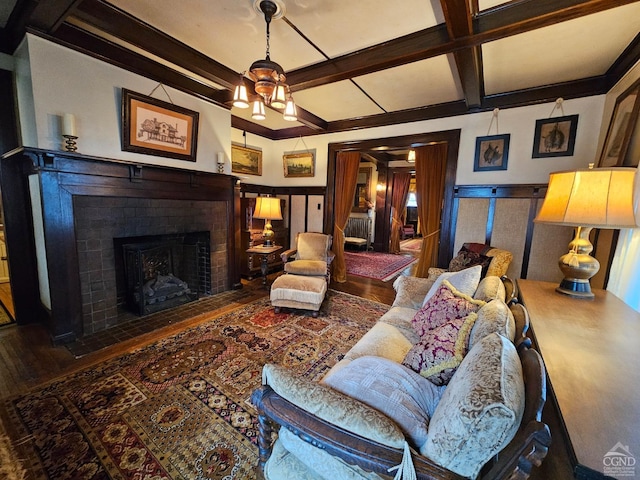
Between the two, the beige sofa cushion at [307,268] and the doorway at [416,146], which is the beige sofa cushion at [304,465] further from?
the doorway at [416,146]

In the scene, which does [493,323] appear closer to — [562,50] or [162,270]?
[562,50]

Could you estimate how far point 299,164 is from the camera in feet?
16.8

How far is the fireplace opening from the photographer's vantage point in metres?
3.04

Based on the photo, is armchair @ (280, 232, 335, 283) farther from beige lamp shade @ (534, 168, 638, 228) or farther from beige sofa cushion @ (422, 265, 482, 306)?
beige lamp shade @ (534, 168, 638, 228)

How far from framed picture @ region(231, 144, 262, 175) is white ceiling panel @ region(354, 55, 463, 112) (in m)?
2.54

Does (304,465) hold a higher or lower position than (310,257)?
lower

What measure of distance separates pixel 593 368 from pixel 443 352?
0.54m

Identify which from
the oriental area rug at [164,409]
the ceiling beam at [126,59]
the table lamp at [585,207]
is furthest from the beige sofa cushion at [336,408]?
the ceiling beam at [126,59]

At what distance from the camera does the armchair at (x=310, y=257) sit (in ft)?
11.8

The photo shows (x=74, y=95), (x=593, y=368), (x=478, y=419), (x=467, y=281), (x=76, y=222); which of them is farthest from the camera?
(x=76, y=222)

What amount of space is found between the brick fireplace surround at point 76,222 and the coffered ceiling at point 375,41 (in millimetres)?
1049

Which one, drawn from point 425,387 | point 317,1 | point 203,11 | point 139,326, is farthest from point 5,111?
point 425,387

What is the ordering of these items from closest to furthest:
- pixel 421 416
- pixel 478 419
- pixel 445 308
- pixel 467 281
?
pixel 478 419 < pixel 421 416 < pixel 445 308 < pixel 467 281

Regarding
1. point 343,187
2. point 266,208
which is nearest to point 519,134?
point 343,187
